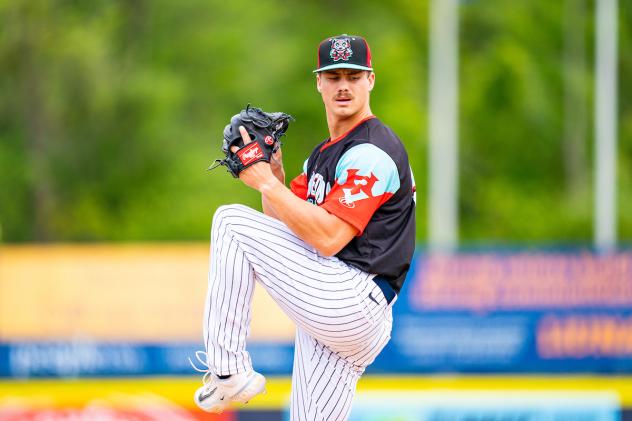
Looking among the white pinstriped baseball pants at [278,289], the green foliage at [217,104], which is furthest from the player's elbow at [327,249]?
the green foliage at [217,104]

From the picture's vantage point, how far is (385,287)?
5398 mm

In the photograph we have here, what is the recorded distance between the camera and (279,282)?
5.25m

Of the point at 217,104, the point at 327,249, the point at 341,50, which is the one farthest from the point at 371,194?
the point at 217,104

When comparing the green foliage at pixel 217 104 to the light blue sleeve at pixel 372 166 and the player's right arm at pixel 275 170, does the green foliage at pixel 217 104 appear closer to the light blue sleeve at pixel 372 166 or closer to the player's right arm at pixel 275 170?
the player's right arm at pixel 275 170

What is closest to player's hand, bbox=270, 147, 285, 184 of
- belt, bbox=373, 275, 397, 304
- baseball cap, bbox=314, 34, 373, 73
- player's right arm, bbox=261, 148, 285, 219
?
player's right arm, bbox=261, 148, 285, 219

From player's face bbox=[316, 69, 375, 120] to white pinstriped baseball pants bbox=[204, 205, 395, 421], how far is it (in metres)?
0.60

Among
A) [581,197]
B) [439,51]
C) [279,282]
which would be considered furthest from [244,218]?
[581,197]

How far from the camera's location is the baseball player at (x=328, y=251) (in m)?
5.15

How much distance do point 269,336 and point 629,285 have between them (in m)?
4.55

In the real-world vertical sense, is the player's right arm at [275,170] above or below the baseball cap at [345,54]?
below

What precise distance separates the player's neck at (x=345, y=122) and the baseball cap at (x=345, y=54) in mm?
226

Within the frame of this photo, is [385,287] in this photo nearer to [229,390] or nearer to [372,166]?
[372,166]

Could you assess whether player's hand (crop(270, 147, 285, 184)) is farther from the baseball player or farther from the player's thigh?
the player's thigh

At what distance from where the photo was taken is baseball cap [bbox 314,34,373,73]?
5285mm
